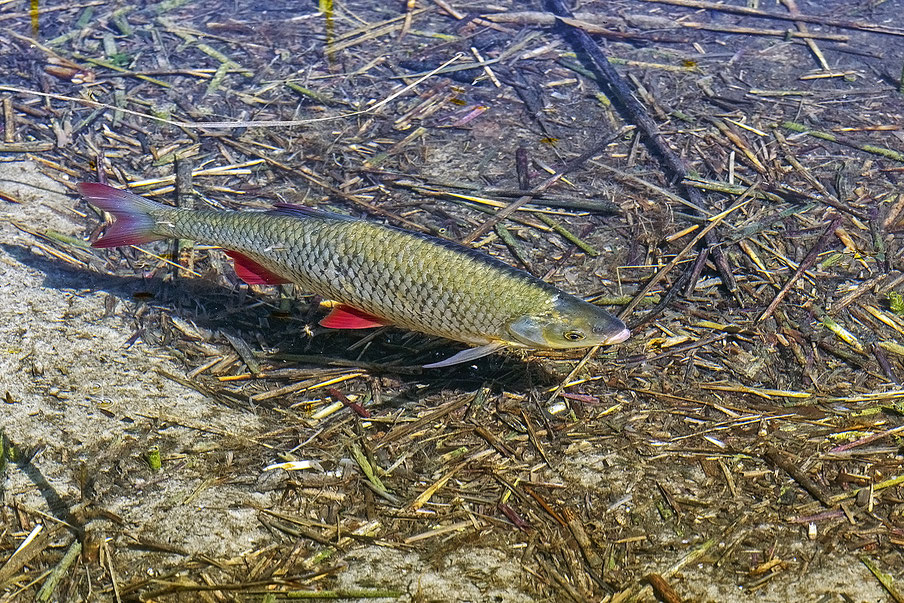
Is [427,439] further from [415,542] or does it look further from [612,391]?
[612,391]

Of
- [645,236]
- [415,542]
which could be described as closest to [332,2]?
[645,236]

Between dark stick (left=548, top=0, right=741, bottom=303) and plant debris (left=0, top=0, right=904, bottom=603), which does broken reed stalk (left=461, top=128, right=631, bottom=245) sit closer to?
plant debris (left=0, top=0, right=904, bottom=603)

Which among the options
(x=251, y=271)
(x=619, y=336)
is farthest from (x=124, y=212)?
(x=619, y=336)

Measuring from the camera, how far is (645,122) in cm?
679

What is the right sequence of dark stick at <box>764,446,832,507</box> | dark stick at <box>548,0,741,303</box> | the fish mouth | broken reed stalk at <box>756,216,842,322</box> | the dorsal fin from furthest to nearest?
dark stick at <box>548,0,741,303</box> < broken reed stalk at <box>756,216,842,322</box> < the dorsal fin < the fish mouth < dark stick at <box>764,446,832,507</box>

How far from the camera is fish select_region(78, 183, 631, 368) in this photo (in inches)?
156

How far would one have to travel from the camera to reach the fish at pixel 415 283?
3967mm

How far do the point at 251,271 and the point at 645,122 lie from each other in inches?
148

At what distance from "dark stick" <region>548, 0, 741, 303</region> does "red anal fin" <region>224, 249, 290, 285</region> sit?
9.29 feet

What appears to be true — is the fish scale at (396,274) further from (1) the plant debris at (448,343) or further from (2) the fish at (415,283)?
(1) the plant debris at (448,343)

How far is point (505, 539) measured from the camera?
3.56 meters

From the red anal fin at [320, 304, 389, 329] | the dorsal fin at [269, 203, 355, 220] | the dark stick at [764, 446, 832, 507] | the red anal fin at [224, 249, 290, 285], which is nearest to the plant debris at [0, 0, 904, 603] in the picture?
the dark stick at [764, 446, 832, 507]

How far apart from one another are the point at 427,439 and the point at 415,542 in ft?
2.29

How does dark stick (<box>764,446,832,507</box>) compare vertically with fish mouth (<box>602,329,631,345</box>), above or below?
below
